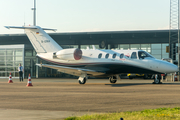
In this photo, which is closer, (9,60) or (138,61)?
(138,61)

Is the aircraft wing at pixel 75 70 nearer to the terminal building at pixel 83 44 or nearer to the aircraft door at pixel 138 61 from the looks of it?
the aircraft door at pixel 138 61

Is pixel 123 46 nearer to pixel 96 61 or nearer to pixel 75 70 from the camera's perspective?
pixel 96 61

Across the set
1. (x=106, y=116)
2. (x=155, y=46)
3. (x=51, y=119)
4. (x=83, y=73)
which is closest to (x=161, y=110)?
(x=106, y=116)

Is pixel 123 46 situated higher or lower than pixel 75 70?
higher

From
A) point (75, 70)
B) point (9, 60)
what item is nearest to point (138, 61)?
point (75, 70)

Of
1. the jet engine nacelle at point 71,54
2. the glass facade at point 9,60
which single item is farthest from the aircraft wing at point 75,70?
the glass facade at point 9,60

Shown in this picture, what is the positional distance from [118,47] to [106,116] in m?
36.8

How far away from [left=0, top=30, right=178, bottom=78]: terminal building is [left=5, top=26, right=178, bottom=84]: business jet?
1470 cm

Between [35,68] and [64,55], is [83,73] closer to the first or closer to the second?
[64,55]

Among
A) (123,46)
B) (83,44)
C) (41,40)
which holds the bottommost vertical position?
(41,40)

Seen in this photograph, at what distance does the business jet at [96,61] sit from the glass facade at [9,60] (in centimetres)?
1544

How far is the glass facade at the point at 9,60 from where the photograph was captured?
137 ft

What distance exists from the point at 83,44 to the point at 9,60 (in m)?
11.3

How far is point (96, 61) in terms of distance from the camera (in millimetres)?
25172
